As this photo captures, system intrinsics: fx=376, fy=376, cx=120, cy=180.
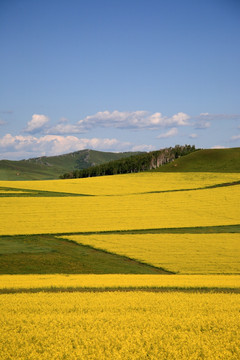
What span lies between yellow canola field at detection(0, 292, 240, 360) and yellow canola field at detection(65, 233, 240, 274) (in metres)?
10.6

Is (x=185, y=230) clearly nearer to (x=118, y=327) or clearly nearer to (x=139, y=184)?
(x=118, y=327)

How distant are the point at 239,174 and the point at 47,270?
65.5 meters

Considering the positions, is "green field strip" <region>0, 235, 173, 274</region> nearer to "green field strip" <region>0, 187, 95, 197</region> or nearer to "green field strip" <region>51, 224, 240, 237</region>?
"green field strip" <region>51, 224, 240, 237</region>

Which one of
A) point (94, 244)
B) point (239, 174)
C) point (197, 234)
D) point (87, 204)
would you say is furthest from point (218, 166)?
point (94, 244)

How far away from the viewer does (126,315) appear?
40.3ft

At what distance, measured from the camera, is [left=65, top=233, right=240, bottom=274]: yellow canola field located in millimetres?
25672

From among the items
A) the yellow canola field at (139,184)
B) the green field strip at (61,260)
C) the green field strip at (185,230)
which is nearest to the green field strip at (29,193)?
the yellow canola field at (139,184)

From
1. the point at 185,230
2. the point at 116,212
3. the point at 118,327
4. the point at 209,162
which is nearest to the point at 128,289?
the point at 118,327

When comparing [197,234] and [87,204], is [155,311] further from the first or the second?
[87,204]

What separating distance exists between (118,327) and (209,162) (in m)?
94.3

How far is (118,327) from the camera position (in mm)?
10969

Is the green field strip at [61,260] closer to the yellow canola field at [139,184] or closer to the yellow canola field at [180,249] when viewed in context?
the yellow canola field at [180,249]

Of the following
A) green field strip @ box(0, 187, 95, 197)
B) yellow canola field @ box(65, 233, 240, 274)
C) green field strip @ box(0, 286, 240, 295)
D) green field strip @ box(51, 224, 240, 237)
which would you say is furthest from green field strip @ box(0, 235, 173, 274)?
green field strip @ box(0, 187, 95, 197)

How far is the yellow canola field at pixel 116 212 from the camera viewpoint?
38.7 metres
